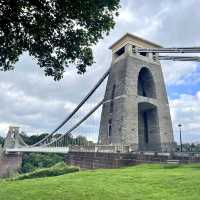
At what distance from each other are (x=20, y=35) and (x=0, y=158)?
68.8m

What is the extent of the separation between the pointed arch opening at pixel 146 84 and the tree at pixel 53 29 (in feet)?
128

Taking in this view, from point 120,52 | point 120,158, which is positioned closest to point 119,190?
point 120,158

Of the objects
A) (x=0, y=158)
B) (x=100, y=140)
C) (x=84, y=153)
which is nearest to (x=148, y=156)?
(x=84, y=153)

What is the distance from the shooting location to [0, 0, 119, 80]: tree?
7449 mm

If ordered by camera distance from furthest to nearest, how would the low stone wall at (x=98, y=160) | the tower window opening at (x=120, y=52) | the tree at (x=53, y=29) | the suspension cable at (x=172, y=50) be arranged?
the tower window opening at (x=120, y=52) → the suspension cable at (x=172, y=50) → the low stone wall at (x=98, y=160) → the tree at (x=53, y=29)

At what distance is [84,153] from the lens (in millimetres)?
37688

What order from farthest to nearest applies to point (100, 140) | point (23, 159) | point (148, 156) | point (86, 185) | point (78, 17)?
point (23, 159) < point (100, 140) < point (148, 156) < point (86, 185) < point (78, 17)

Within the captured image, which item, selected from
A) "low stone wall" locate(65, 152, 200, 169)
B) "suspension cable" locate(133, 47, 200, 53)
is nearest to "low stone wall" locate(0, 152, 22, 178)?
"low stone wall" locate(65, 152, 200, 169)

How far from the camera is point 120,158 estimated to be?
1105 inches

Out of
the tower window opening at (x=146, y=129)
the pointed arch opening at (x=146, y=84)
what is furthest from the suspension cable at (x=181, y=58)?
the tower window opening at (x=146, y=129)

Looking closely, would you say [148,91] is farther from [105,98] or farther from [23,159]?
[23,159]

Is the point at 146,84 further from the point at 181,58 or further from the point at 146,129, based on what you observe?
the point at 146,129

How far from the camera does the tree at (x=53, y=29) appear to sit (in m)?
7.45

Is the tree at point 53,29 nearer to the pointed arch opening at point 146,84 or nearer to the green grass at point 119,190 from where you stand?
the green grass at point 119,190
